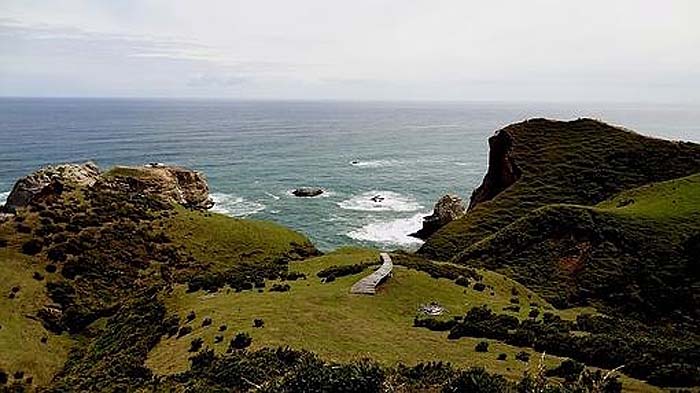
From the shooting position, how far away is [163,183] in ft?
330

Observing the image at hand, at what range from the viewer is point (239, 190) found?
132m

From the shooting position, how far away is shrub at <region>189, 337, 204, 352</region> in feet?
101

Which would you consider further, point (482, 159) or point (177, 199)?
point (482, 159)

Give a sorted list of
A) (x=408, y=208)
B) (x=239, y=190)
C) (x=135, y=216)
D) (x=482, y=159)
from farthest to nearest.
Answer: (x=482, y=159) → (x=239, y=190) → (x=408, y=208) → (x=135, y=216)

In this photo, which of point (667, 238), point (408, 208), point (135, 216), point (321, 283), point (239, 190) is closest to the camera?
point (321, 283)

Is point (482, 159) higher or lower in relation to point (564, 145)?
lower

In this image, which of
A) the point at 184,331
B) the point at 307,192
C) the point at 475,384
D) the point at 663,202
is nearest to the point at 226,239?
the point at 184,331

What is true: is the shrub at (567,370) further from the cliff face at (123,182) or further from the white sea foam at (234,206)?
the white sea foam at (234,206)

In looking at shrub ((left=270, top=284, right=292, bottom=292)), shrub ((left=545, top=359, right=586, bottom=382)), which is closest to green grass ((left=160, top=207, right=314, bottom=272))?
shrub ((left=270, top=284, right=292, bottom=292))

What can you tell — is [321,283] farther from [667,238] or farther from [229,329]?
[667,238]

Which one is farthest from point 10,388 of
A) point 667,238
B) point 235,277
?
point 667,238

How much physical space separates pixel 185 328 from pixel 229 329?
165 inches

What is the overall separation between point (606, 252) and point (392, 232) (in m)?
44.9

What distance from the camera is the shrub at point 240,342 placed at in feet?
96.7
